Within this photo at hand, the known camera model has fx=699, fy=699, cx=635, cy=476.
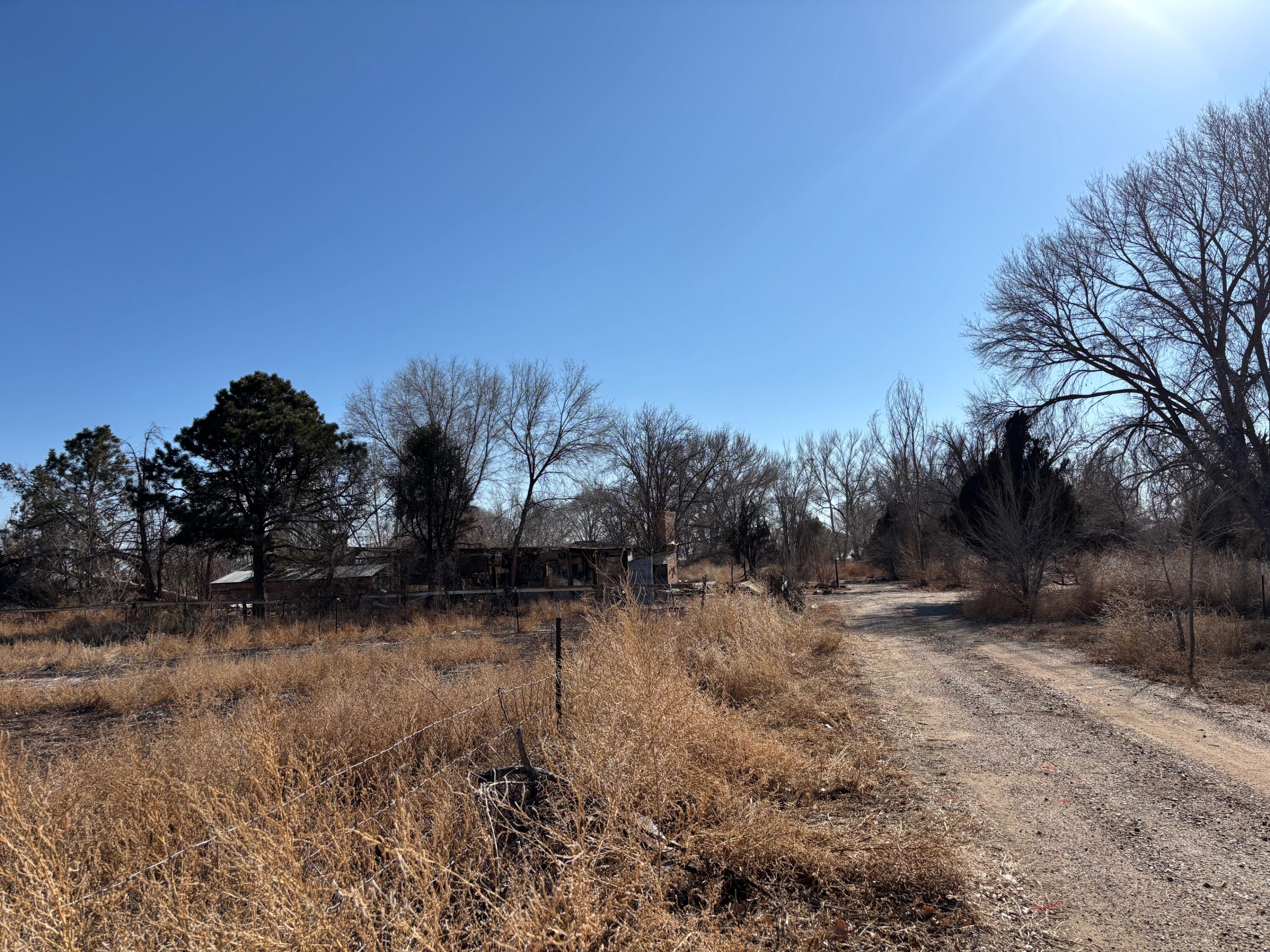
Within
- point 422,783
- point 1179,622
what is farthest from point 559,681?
point 1179,622

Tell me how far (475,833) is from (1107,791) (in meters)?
4.67

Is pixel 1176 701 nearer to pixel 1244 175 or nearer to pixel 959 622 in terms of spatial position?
pixel 959 622

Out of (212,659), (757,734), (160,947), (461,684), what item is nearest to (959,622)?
(757,734)

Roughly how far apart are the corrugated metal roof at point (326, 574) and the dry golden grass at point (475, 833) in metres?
20.8

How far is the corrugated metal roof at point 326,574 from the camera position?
26.6m

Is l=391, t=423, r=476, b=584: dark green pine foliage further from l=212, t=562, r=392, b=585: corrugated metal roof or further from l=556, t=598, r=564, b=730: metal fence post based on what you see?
l=556, t=598, r=564, b=730: metal fence post

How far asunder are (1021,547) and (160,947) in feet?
65.3

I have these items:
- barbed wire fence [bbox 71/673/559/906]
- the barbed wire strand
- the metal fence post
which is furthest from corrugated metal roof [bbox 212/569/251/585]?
the barbed wire strand

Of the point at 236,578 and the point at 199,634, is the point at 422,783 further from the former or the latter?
the point at 236,578

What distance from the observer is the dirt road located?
3518 millimetres

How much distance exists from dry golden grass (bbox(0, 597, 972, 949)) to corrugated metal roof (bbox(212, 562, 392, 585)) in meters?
20.8

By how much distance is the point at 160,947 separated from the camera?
2.68 metres

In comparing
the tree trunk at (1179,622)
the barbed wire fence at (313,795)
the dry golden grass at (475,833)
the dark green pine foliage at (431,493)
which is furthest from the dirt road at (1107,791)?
the dark green pine foliage at (431,493)

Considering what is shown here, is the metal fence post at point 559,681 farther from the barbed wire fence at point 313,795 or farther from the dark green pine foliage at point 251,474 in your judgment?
the dark green pine foliage at point 251,474
